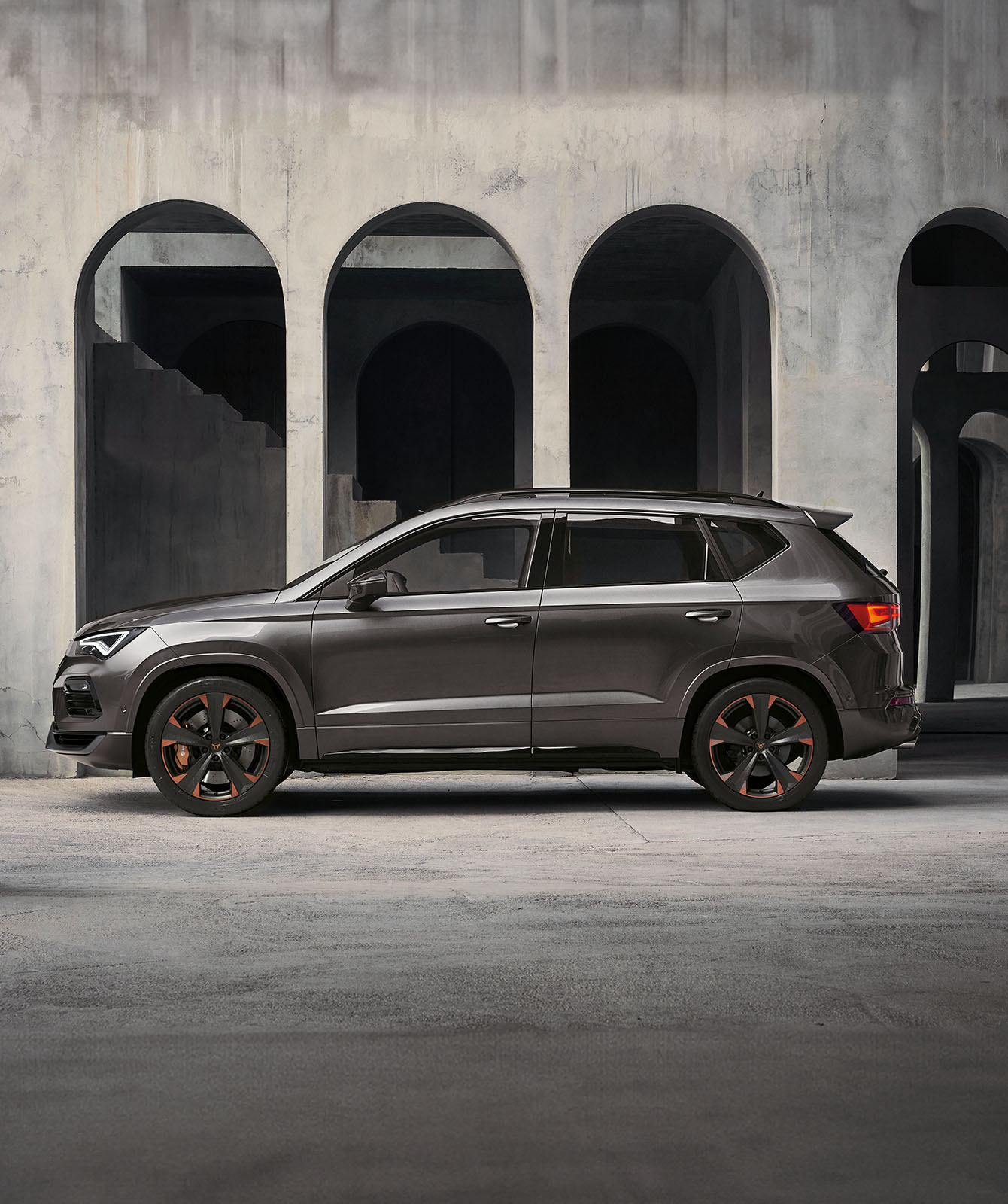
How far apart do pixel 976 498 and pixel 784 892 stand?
23744 mm

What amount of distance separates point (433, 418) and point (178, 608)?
17.8 m

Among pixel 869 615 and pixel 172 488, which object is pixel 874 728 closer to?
pixel 869 615

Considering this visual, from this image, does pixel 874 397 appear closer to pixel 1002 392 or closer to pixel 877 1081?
pixel 877 1081

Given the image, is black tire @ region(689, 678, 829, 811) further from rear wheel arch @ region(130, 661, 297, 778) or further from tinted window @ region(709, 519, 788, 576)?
rear wheel arch @ region(130, 661, 297, 778)

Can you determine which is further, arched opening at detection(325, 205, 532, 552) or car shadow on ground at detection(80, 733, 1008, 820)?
arched opening at detection(325, 205, 532, 552)

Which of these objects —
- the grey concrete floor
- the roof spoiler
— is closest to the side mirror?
the grey concrete floor

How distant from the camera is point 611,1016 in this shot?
4145 millimetres

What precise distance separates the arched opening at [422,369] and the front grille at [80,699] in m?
4.16

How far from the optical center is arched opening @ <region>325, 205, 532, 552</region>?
18547 mm

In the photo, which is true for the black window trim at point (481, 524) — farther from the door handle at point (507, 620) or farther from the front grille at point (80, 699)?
the front grille at point (80, 699)

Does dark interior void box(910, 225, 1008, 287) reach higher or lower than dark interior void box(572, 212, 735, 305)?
higher

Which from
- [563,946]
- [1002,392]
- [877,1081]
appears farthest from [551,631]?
[1002,392]

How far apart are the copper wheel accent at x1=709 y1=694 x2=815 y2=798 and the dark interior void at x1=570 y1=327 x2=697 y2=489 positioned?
1686cm

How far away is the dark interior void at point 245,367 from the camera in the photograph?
2541cm
